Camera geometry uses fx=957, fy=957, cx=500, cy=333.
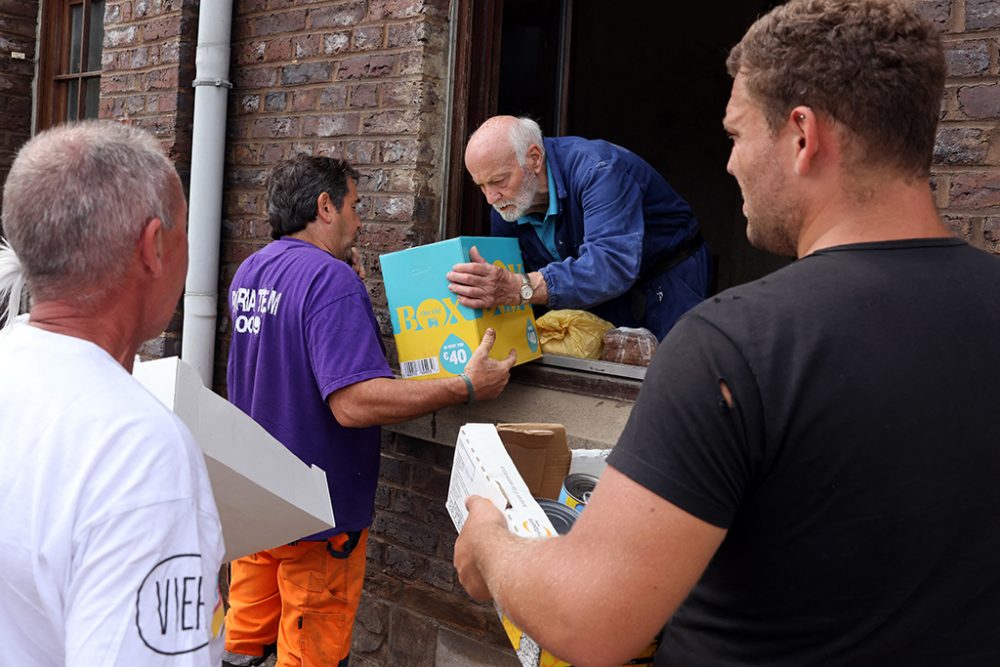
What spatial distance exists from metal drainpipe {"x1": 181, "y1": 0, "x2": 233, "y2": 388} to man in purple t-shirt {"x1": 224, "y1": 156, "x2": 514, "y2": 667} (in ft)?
2.82

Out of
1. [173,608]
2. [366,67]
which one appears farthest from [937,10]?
[173,608]

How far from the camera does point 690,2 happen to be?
24.5 feet

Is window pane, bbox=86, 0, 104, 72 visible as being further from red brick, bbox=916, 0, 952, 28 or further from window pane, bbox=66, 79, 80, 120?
red brick, bbox=916, 0, 952, 28

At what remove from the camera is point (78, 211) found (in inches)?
50.1

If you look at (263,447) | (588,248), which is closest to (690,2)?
(588,248)

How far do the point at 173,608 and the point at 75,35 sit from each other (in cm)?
531

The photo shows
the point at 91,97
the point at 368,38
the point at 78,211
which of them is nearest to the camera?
the point at 78,211

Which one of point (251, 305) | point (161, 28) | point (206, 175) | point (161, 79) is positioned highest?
point (161, 28)

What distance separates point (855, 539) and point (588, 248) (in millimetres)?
1983

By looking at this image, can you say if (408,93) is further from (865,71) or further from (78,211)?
(865,71)

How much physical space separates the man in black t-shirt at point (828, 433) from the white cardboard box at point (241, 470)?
775mm

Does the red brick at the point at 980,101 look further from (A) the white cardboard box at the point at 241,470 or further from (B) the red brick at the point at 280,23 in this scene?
(B) the red brick at the point at 280,23

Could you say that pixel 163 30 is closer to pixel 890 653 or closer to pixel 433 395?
pixel 433 395

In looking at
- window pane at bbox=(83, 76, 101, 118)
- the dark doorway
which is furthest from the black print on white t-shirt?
the dark doorway
